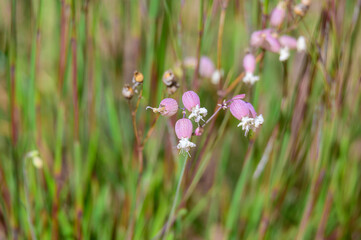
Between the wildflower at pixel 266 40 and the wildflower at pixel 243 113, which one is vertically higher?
the wildflower at pixel 266 40

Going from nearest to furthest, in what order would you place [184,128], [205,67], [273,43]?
1. [184,128]
2. [273,43]
3. [205,67]

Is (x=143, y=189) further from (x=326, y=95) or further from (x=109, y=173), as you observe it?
(x=326, y=95)

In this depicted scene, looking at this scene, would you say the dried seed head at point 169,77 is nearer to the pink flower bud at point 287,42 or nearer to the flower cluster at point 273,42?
the flower cluster at point 273,42

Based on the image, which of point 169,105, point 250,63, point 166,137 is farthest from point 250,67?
point 166,137

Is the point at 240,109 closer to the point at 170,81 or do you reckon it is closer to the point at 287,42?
the point at 170,81

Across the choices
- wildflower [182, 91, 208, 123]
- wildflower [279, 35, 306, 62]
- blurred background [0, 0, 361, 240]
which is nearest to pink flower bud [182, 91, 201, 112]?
wildflower [182, 91, 208, 123]

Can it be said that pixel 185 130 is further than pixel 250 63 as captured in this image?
No

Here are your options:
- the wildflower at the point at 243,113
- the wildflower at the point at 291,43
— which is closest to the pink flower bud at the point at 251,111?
the wildflower at the point at 243,113

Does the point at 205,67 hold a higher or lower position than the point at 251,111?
higher
